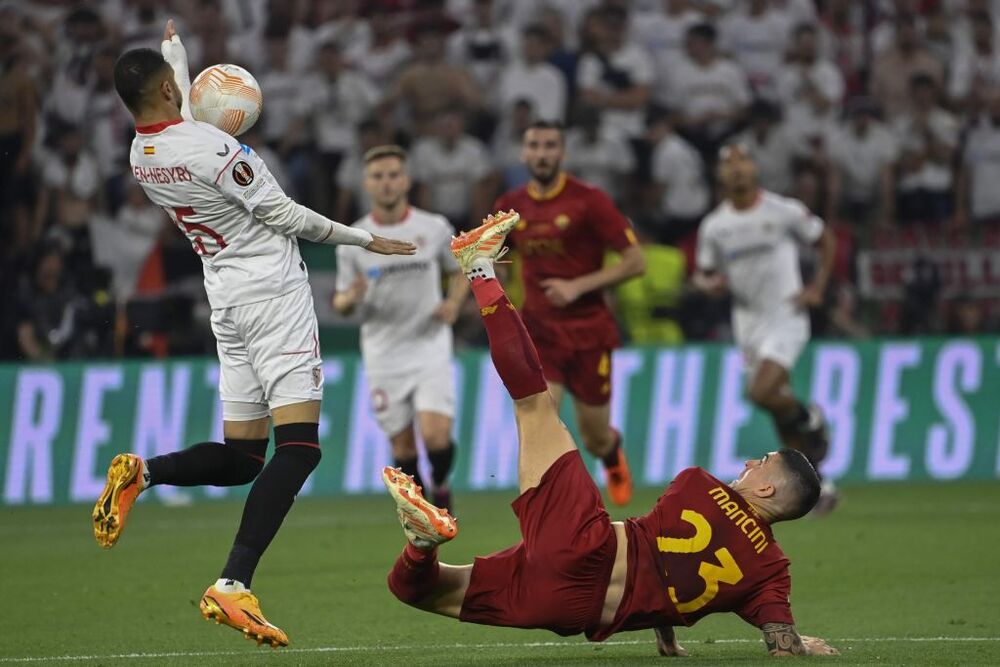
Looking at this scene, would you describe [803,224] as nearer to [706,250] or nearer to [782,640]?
[706,250]

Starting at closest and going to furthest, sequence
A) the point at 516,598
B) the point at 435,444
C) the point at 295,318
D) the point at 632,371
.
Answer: the point at 516,598
the point at 295,318
the point at 435,444
the point at 632,371

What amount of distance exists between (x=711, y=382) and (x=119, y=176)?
647cm

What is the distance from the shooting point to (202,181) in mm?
7207

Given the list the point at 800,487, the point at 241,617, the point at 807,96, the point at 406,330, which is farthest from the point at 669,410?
the point at 241,617

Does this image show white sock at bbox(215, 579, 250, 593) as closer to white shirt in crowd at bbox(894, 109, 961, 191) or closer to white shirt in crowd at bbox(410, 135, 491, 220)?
white shirt in crowd at bbox(410, 135, 491, 220)

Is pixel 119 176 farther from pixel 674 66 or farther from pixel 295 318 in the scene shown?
pixel 295 318

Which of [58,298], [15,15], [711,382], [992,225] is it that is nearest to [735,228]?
[711,382]

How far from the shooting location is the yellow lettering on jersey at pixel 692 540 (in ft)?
22.1

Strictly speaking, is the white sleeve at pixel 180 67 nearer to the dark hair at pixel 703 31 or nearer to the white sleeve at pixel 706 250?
the white sleeve at pixel 706 250

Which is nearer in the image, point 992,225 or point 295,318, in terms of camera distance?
point 295,318

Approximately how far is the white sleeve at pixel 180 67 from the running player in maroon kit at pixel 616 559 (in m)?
2.02

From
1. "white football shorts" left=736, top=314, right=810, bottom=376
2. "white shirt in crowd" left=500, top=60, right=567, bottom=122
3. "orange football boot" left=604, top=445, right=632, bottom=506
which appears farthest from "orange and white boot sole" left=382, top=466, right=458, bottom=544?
"white shirt in crowd" left=500, top=60, right=567, bottom=122

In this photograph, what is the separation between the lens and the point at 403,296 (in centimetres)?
1210

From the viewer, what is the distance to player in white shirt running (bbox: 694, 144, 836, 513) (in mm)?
13531
